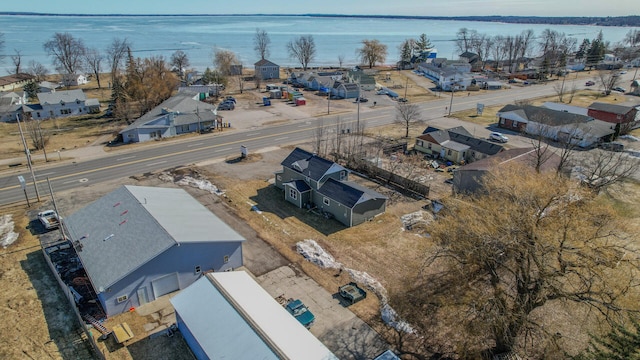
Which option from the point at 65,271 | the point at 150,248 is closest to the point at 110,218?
the point at 65,271

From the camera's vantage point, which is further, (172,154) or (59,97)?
(59,97)

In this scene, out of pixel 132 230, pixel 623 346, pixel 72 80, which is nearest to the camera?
pixel 623 346

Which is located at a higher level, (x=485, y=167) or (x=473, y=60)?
(x=473, y=60)

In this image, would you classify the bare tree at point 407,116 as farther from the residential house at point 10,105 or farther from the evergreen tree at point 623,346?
the residential house at point 10,105

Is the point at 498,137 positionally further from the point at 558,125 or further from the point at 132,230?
the point at 132,230

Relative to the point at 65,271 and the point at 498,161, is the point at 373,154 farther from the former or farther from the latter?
the point at 65,271

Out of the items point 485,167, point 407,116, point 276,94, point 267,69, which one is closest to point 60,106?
point 276,94

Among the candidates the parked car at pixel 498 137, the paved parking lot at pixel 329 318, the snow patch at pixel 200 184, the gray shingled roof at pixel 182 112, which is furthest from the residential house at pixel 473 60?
the paved parking lot at pixel 329 318
